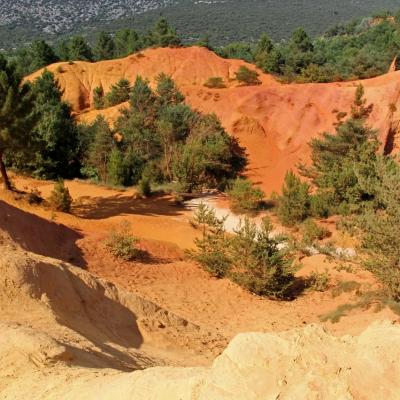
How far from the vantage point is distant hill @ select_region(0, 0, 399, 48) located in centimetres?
10675

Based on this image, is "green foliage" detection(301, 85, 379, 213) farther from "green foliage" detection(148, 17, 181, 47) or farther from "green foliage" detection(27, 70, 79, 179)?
"green foliage" detection(148, 17, 181, 47)

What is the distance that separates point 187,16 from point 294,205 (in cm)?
10670

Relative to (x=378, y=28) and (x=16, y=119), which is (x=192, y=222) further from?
(x=378, y=28)

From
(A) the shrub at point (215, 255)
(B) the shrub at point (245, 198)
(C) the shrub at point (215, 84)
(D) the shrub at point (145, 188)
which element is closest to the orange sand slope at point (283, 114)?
(B) the shrub at point (245, 198)

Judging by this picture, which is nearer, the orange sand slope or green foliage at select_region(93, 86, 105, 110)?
the orange sand slope

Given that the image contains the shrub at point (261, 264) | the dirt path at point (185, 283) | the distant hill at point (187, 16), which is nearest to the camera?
the dirt path at point (185, 283)

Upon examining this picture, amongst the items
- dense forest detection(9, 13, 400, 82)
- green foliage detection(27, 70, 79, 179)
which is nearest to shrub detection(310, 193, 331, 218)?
green foliage detection(27, 70, 79, 179)

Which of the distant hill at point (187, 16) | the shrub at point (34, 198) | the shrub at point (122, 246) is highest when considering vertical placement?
the distant hill at point (187, 16)

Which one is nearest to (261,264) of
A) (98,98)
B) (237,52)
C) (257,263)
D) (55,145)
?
(257,263)

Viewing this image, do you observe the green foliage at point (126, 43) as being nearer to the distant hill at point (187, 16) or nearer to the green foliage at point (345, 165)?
the distant hill at point (187, 16)

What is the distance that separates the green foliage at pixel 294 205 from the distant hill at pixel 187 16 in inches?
3040

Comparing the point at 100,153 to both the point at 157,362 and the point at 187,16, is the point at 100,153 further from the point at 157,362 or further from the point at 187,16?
the point at 187,16

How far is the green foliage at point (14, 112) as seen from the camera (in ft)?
59.0

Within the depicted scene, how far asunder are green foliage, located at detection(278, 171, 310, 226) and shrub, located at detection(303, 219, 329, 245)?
832 millimetres
